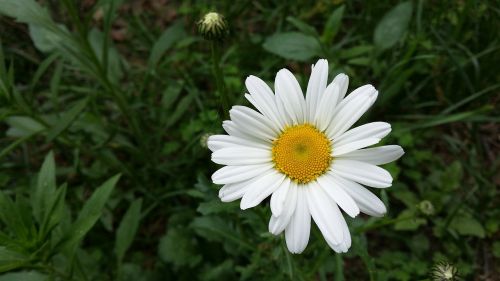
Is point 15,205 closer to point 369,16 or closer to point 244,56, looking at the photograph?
point 244,56

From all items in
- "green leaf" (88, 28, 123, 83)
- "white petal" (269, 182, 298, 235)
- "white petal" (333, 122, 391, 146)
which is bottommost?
"white petal" (269, 182, 298, 235)

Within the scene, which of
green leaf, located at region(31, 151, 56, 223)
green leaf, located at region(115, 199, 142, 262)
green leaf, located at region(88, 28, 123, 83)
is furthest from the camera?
green leaf, located at region(88, 28, 123, 83)

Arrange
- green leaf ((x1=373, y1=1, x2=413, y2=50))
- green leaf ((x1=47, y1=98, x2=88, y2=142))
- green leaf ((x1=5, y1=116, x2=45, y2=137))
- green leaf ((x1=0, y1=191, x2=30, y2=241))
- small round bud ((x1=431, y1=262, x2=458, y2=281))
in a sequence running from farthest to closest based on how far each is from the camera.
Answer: green leaf ((x1=373, y1=1, x2=413, y2=50)) → green leaf ((x1=5, y1=116, x2=45, y2=137)) → green leaf ((x1=47, y1=98, x2=88, y2=142)) → green leaf ((x1=0, y1=191, x2=30, y2=241)) → small round bud ((x1=431, y1=262, x2=458, y2=281))

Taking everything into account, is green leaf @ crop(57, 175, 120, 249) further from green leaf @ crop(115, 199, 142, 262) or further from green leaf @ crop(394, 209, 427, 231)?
green leaf @ crop(394, 209, 427, 231)

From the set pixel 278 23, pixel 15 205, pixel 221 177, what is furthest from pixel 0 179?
pixel 278 23

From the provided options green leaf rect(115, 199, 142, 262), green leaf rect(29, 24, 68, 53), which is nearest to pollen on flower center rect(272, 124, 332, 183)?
green leaf rect(115, 199, 142, 262)

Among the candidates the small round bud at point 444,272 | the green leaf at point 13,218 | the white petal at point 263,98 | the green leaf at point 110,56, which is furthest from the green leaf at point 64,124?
the small round bud at point 444,272

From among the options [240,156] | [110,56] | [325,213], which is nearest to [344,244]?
[325,213]
